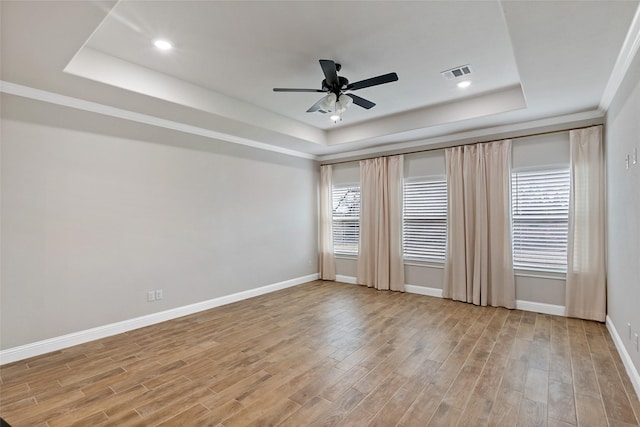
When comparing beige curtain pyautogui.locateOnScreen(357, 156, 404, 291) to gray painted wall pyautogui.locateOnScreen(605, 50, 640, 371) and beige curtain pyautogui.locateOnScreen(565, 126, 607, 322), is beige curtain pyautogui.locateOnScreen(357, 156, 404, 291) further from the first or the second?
gray painted wall pyautogui.locateOnScreen(605, 50, 640, 371)

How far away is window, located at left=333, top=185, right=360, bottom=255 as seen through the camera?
6.52 m

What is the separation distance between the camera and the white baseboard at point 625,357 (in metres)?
2.41

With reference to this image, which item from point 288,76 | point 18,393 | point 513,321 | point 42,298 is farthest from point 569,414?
point 42,298

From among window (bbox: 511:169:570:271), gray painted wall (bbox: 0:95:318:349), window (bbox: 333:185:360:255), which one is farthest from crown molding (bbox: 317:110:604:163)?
gray painted wall (bbox: 0:95:318:349)

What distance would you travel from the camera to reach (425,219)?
18.1ft

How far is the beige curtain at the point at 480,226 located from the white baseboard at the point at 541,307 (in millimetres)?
123

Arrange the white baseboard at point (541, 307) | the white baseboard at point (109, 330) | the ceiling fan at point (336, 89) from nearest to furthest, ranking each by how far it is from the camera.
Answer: the ceiling fan at point (336, 89) < the white baseboard at point (109, 330) < the white baseboard at point (541, 307)

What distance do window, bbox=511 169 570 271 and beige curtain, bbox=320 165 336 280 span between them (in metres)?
3.46

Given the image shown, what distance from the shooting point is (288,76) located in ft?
11.5

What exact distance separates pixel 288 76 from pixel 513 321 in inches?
168

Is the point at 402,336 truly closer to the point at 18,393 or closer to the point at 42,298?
the point at 18,393

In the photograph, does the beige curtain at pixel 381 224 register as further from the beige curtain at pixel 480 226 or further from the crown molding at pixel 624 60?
the crown molding at pixel 624 60

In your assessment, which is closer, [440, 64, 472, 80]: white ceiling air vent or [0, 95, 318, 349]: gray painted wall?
[0, 95, 318, 349]: gray painted wall

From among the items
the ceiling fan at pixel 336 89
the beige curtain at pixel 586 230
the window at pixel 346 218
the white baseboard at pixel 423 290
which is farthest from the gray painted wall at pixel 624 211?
the window at pixel 346 218
